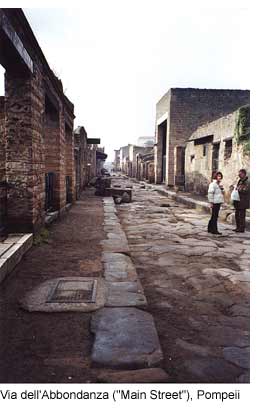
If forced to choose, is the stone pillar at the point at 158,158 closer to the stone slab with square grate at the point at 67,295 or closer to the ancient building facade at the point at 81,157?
the ancient building facade at the point at 81,157

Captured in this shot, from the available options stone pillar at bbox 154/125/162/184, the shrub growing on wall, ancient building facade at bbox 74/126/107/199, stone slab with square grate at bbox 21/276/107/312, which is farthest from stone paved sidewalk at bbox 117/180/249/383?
stone pillar at bbox 154/125/162/184

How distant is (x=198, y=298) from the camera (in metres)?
3.36

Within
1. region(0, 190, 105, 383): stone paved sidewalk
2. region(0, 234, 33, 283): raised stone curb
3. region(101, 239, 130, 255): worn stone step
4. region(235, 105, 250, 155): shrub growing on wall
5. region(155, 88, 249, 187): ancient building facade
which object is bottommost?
region(0, 190, 105, 383): stone paved sidewalk

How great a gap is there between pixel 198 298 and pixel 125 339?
1.27 meters

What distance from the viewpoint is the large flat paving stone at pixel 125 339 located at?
2.08m

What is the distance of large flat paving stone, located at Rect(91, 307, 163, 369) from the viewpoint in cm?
208

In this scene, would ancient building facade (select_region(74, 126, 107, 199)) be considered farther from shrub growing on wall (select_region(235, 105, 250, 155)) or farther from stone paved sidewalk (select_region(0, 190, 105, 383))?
stone paved sidewalk (select_region(0, 190, 105, 383))

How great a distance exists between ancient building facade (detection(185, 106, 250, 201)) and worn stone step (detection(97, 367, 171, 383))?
8666mm

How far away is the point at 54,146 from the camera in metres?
8.09

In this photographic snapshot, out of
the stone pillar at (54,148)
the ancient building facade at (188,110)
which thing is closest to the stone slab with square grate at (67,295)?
the stone pillar at (54,148)

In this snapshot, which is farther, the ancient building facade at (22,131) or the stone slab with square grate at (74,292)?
the ancient building facade at (22,131)

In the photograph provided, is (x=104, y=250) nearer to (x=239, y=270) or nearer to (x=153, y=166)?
(x=239, y=270)

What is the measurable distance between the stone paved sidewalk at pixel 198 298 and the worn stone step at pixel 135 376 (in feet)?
0.31

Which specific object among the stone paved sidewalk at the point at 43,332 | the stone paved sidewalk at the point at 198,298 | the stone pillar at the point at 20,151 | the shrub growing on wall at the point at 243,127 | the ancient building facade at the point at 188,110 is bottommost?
the stone paved sidewalk at the point at 198,298
